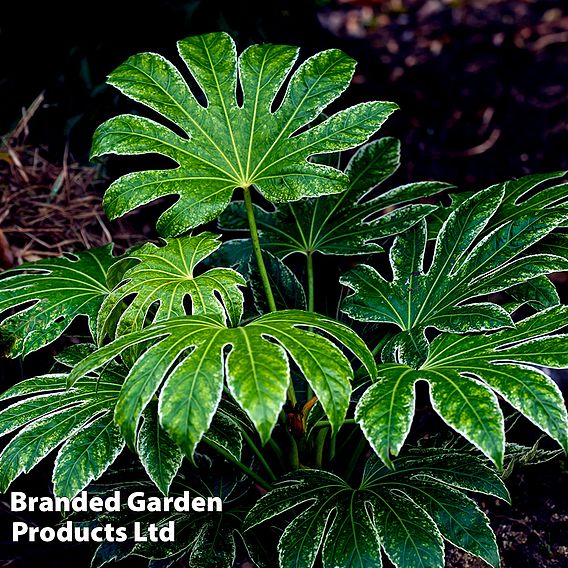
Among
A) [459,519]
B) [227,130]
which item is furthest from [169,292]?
[459,519]

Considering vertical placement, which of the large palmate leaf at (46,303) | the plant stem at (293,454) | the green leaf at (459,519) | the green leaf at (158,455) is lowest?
the green leaf at (459,519)

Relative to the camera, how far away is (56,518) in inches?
77.2

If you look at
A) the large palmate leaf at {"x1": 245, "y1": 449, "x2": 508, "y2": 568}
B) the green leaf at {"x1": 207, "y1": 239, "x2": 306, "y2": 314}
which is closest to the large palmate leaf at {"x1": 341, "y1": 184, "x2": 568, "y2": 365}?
the green leaf at {"x1": 207, "y1": 239, "x2": 306, "y2": 314}

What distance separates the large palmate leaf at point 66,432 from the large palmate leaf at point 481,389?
0.50 metres

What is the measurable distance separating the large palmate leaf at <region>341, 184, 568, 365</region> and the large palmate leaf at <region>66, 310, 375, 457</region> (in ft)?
1.01

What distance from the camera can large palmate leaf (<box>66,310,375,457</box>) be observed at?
3.79 ft

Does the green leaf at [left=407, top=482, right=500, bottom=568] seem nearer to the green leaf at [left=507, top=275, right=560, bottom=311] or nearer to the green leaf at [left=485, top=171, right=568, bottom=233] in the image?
the green leaf at [left=507, top=275, right=560, bottom=311]

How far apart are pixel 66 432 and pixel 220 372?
1.34 ft

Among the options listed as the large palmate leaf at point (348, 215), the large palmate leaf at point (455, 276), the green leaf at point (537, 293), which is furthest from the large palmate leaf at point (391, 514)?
the large palmate leaf at point (348, 215)

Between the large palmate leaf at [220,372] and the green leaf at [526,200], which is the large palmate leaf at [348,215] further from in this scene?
the large palmate leaf at [220,372]

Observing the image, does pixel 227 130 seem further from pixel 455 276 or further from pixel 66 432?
pixel 66 432

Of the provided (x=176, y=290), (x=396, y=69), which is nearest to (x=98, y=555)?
(x=176, y=290)

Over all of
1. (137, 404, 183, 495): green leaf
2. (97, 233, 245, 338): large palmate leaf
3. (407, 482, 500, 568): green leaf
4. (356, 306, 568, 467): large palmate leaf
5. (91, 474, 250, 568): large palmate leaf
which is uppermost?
(97, 233, 245, 338): large palmate leaf

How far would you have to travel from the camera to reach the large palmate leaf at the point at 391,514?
1.40m
